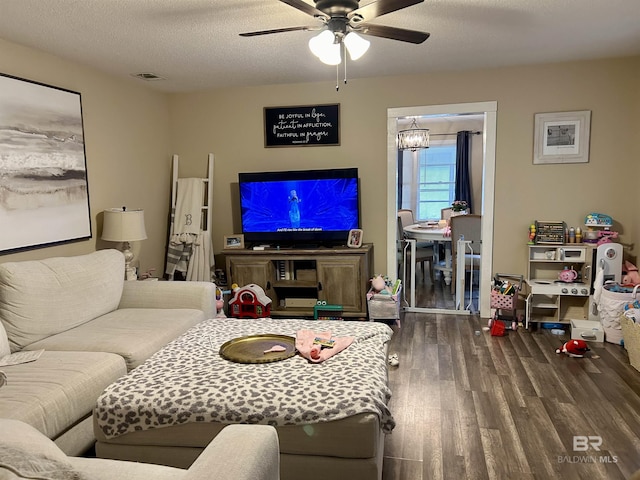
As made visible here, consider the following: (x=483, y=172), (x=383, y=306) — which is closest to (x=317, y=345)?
(x=383, y=306)

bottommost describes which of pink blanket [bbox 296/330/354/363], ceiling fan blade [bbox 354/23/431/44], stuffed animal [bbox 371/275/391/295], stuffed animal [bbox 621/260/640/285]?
stuffed animal [bbox 371/275/391/295]

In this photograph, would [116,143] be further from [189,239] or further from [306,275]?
[306,275]

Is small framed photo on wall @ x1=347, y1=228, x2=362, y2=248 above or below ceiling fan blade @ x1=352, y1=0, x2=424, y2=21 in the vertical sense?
below

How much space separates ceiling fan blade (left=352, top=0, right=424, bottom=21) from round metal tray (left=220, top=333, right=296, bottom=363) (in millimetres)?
1677

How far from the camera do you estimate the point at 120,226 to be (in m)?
3.68

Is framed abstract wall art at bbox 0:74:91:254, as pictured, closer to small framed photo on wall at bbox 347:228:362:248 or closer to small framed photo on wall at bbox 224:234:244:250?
small framed photo on wall at bbox 224:234:244:250

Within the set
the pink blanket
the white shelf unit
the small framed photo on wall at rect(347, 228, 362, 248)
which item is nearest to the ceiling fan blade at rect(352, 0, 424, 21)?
the pink blanket

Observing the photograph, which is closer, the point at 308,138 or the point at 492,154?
the point at 492,154

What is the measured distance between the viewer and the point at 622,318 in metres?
3.35

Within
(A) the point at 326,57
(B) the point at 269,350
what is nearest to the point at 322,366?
(B) the point at 269,350

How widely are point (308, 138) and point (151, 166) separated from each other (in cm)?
159

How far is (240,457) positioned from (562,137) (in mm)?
3980

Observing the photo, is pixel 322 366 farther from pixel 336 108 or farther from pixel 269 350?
pixel 336 108

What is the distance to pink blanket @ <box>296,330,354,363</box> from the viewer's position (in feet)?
7.25
